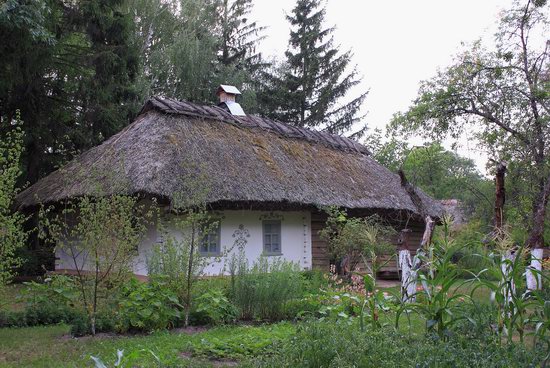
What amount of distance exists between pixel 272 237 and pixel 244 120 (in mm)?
4183

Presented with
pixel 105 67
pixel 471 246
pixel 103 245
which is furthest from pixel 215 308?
pixel 105 67

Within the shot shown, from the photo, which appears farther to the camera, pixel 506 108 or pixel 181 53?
pixel 181 53

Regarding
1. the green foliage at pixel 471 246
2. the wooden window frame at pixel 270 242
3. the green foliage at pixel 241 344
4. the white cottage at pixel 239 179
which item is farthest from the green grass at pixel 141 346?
the wooden window frame at pixel 270 242

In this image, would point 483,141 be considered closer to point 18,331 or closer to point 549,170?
point 549,170

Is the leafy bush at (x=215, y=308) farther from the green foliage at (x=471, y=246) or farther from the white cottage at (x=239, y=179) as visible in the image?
the white cottage at (x=239, y=179)

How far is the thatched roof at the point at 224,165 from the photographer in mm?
12109

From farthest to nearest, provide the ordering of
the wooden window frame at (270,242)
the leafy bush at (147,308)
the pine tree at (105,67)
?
1. the pine tree at (105,67)
2. the wooden window frame at (270,242)
3. the leafy bush at (147,308)

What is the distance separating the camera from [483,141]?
12.1m

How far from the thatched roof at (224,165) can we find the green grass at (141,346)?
412 centimetres

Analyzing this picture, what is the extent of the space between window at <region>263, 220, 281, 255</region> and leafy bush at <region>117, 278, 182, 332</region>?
6.77 meters

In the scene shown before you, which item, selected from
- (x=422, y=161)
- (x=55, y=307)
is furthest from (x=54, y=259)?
(x=422, y=161)

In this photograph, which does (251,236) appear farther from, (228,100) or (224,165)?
(228,100)

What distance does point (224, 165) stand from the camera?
13320 millimetres

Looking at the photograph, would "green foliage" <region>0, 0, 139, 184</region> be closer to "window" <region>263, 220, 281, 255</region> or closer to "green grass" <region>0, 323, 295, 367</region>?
"window" <region>263, 220, 281, 255</region>
